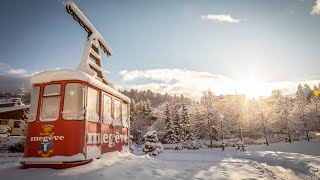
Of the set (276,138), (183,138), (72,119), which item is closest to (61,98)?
(72,119)

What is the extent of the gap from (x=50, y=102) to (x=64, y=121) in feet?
3.38

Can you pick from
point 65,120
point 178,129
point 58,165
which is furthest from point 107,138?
point 178,129

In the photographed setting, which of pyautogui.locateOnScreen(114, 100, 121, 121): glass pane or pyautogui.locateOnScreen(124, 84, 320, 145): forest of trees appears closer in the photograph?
pyautogui.locateOnScreen(114, 100, 121, 121): glass pane

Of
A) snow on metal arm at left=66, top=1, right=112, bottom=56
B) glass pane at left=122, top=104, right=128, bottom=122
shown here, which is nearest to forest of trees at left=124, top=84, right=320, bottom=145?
glass pane at left=122, top=104, right=128, bottom=122

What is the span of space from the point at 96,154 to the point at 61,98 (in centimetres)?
235

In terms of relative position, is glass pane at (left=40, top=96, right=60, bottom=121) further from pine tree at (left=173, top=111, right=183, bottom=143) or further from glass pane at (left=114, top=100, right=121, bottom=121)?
pine tree at (left=173, top=111, right=183, bottom=143)

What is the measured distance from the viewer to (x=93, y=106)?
8.91 m

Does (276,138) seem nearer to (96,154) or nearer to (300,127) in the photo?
(300,127)

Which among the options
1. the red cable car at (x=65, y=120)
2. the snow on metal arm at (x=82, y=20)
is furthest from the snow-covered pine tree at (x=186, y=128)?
the red cable car at (x=65, y=120)

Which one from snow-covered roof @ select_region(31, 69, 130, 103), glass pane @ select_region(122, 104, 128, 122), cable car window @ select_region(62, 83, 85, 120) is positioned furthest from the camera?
glass pane @ select_region(122, 104, 128, 122)

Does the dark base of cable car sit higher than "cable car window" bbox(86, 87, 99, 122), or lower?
lower

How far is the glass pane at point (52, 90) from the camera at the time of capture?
8234mm

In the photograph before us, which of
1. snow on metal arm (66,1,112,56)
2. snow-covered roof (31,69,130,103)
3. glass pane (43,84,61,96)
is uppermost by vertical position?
snow on metal arm (66,1,112,56)

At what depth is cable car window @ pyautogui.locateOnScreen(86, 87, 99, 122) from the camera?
28.0ft
